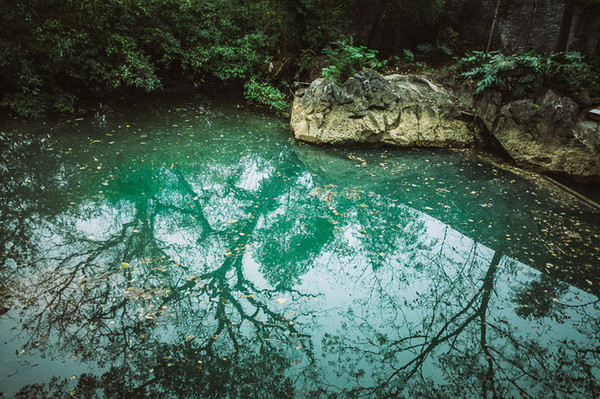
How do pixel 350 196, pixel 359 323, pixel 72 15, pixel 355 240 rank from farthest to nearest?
pixel 72 15
pixel 350 196
pixel 355 240
pixel 359 323

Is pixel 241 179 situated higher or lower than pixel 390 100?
lower

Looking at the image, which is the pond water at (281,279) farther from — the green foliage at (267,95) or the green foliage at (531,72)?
the green foliage at (267,95)

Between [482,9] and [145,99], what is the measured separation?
1264cm

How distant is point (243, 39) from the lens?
13.1 metres

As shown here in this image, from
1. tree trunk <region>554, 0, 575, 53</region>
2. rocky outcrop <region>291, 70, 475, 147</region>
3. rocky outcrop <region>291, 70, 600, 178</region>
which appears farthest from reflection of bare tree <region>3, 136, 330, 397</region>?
tree trunk <region>554, 0, 575, 53</region>

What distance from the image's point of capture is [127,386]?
3094 millimetres

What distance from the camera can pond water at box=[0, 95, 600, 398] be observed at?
3.36 metres

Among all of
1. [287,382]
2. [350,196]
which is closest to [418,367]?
[287,382]

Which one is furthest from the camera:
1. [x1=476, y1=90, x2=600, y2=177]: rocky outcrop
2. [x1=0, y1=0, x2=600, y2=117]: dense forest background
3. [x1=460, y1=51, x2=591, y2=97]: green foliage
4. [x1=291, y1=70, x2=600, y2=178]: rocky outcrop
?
[x1=0, y1=0, x2=600, y2=117]: dense forest background

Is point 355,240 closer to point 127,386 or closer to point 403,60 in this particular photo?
point 127,386

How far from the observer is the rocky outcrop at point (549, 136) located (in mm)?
7797

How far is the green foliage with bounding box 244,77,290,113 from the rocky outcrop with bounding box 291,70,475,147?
280 cm

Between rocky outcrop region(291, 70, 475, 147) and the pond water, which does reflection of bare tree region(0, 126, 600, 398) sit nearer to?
the pond water

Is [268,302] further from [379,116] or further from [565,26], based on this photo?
[565,26]
